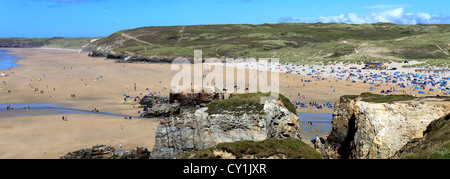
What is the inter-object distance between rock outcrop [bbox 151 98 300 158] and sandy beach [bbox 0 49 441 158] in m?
6.96

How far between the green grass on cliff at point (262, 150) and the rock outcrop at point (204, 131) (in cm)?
567

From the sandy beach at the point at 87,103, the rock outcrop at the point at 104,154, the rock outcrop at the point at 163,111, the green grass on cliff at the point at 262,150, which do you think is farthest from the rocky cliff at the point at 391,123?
the rock outcrop at the point at 163,111

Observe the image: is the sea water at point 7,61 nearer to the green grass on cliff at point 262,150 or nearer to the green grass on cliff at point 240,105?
the green grass on cliff at point 240,105

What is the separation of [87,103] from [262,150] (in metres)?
35.8

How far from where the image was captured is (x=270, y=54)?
110m

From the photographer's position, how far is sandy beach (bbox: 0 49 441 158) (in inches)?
1056

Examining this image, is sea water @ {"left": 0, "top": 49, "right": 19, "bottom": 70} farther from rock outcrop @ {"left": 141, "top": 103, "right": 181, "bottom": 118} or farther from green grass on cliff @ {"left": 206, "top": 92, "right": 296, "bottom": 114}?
green grass on cliff @ {"left": 206, "top": 92, "right": 296, "bottom": 114}

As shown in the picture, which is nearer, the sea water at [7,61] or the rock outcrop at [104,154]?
the rock outcrop at [104,154]

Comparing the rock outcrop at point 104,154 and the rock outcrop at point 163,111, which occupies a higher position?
the rock outcrop at point 163,111

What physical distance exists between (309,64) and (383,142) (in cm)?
6960

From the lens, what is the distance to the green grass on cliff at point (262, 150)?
1238 centimetres

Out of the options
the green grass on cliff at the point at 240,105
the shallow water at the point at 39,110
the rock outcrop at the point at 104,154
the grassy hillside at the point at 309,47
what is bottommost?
the rock outcrop at the point at 104,154
